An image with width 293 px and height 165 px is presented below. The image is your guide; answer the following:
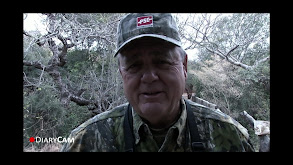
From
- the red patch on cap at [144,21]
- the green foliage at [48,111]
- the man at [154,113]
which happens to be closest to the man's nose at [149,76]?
the man at [154,113]

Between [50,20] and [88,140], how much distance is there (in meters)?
2.14

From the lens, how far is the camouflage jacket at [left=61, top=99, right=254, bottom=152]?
39.9 inches

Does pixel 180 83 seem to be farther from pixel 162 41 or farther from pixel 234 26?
pixel 234 26

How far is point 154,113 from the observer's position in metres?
0.91

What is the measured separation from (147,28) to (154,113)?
1.44 feet

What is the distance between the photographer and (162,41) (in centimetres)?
95

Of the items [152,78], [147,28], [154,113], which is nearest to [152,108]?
[154,113]

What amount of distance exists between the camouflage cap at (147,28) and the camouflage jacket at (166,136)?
1.41 feet

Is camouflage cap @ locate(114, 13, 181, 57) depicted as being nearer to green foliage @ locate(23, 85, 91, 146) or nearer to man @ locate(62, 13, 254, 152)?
man @ locate(62, 13, 254, 152)

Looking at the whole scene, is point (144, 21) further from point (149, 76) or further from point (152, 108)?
point (152, 108)

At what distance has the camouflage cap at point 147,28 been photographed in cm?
95

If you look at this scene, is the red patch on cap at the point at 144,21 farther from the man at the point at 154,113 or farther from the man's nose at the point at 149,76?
the man's nose at the point at 149,76

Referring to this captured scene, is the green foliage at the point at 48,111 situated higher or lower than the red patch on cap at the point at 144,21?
lower

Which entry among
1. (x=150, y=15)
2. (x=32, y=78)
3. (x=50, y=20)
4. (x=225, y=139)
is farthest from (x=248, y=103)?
(x=32, y=78)
